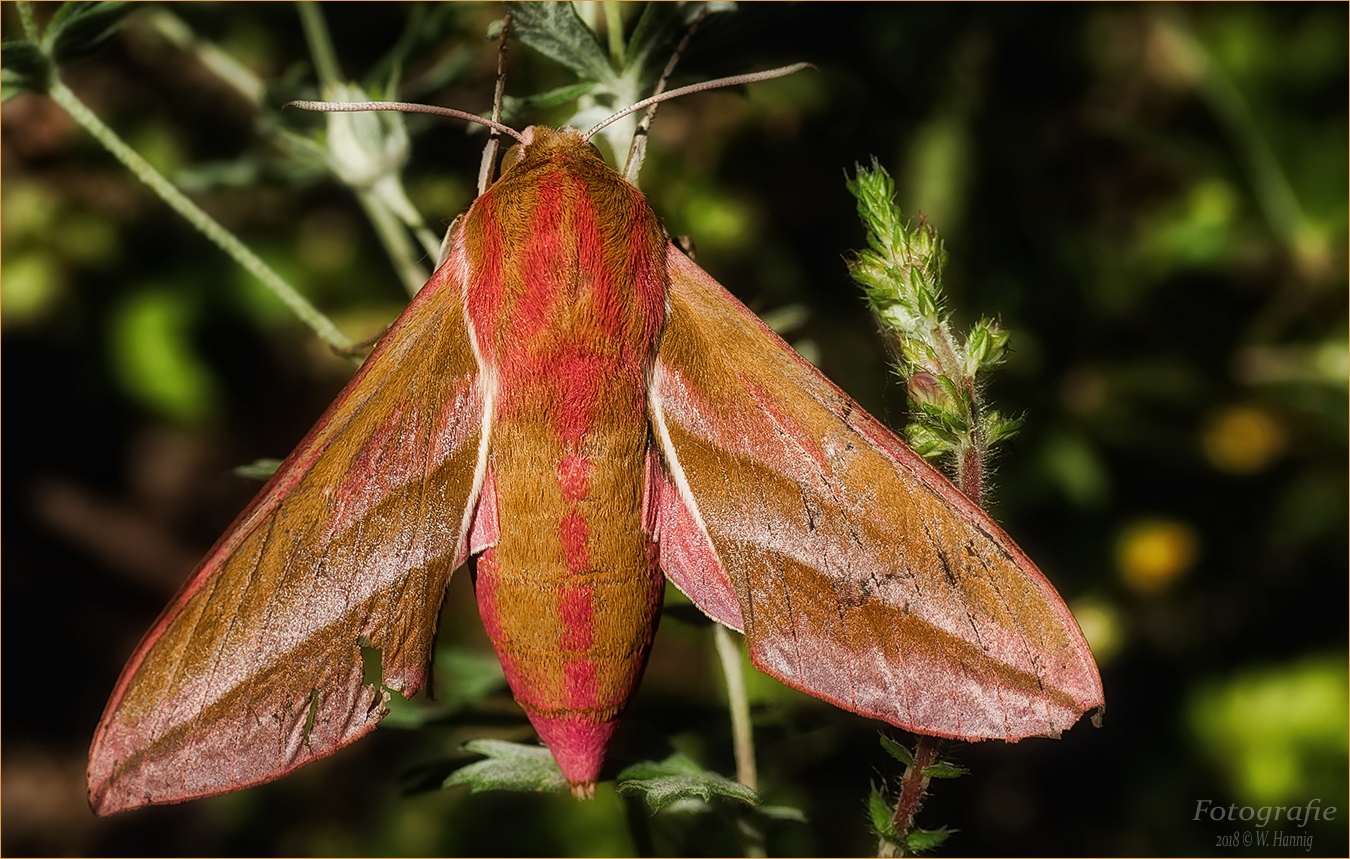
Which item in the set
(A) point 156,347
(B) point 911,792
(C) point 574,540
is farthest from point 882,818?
(A) point 156,347

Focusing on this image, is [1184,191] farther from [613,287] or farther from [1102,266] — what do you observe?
[613,287]

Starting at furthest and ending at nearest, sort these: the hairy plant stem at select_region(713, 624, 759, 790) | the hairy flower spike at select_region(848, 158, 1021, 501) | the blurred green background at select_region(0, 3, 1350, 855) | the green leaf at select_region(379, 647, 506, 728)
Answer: the blurred green background at select_region(0, 3, 1350, 855)
the green leaf at select_region(379, 647, 506, 728)
the hairy plant stem at select_region(713, 624, 759, 790)
the hairy flower spike at select_region(848, 158, 1021, 501)

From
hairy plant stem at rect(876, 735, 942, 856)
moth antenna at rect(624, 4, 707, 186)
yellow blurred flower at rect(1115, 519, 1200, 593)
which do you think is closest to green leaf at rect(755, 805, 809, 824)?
hairy plant stem at rect(876, 735, 942, 856)

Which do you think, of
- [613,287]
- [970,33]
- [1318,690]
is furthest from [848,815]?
[970,33]

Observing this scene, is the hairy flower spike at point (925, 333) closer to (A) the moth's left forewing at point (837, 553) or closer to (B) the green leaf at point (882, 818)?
(A) the moth's left forewing at point (837, 553)

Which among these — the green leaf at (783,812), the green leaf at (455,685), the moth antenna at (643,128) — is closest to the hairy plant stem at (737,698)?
the green leaf at (783,812)

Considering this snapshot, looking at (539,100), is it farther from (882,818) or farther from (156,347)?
(156,347)

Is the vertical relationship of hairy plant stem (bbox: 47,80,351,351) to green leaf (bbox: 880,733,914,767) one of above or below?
above

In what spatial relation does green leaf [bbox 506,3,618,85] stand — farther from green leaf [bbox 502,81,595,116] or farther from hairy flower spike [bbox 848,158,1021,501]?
hairy flower spike [bbox 848,158,1021,501]
